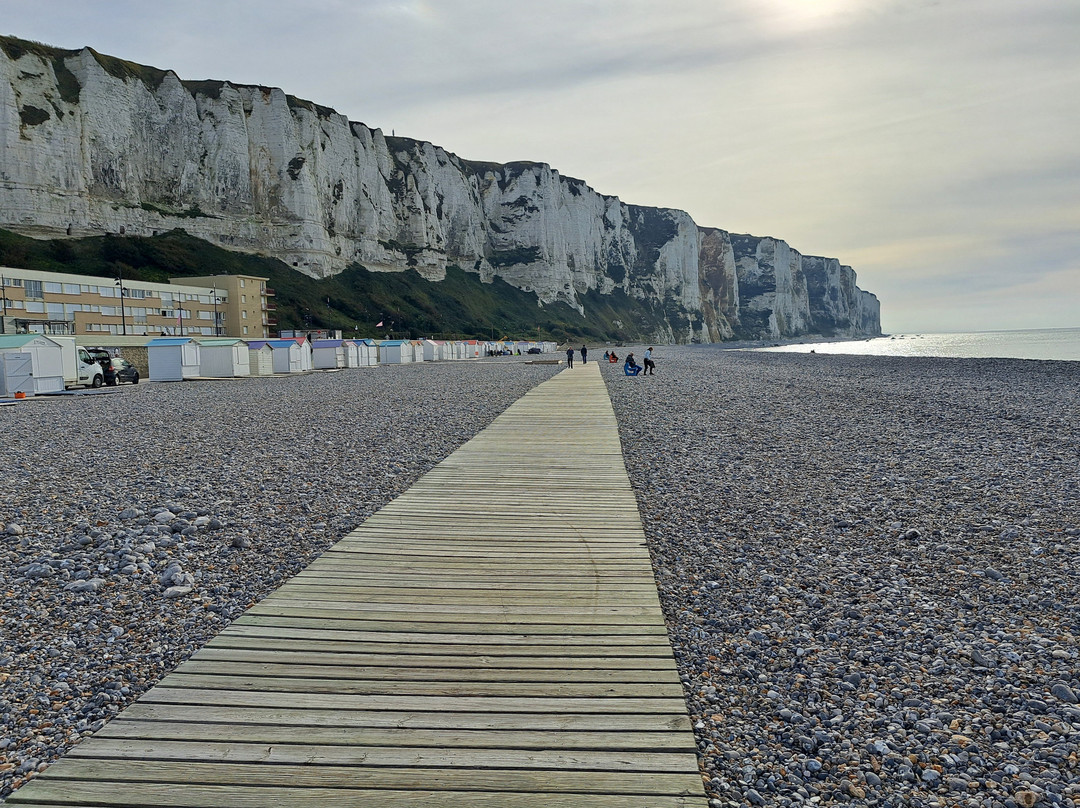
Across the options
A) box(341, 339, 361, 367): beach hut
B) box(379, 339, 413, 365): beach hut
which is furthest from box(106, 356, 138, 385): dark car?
box(379, 339, 413, 365): beach hut

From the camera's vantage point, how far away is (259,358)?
47.8 meters

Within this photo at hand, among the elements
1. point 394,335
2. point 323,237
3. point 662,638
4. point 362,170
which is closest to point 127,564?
point 662,638

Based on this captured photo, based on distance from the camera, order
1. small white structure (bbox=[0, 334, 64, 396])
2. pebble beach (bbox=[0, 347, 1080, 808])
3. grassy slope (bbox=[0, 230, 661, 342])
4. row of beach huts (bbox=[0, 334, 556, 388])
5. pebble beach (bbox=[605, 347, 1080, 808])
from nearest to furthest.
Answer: pebble beach (bbox=[605, 347, 1080, 808]) < pebble beach (bbox=[0, 347, 1080, 808]) < small white structure (bbox=[0, 334, 64, 396]) < row of beach huts (bbox=[0, 334, 556, 388]) < grassy slope (bbox=[0, 230, 661, 342])

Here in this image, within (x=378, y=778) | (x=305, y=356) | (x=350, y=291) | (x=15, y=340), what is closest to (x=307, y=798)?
(x=378, y=778)

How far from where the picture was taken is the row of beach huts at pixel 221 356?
2834 centimetres

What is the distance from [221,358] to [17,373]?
53.1 feet

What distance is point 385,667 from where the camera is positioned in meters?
4.30

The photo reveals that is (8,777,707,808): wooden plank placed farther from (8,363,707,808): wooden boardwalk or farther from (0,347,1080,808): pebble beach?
(0,347,1080,808): pebble beach

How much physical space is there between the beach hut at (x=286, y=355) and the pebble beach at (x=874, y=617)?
44.4 m

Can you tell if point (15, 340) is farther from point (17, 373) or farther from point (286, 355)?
point (286, 355)

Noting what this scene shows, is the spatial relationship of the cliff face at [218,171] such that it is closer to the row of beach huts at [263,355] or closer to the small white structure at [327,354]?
the row of beach huts at [263,355]

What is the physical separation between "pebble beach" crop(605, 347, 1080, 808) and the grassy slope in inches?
3715

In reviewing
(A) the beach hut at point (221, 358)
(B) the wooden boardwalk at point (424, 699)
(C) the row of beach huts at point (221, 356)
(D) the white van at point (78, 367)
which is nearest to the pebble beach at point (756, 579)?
(B) the wooden boardwalk at point (424, 699)

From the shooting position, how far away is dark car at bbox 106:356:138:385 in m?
36.8
